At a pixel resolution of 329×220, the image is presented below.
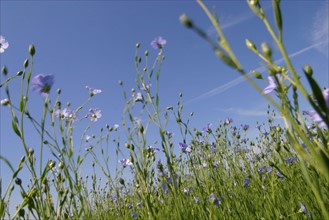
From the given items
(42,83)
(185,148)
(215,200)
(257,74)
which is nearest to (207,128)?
(185,148)

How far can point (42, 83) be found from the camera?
1.97 meters

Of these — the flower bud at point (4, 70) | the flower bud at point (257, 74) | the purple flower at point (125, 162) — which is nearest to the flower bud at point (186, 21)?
the flower bud at point (257, 74)

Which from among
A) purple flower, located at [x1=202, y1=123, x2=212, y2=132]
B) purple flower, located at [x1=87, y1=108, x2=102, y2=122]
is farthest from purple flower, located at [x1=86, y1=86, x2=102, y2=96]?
purple flower, located at [x1=202, y1=123, x2=212, y2=132]

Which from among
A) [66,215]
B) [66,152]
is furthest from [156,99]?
[66,215]

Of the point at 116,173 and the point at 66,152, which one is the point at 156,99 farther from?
the point at 116,173

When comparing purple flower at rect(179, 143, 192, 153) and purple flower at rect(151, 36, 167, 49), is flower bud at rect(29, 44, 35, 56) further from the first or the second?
purple flower at rect(179, 143, 192, 153)

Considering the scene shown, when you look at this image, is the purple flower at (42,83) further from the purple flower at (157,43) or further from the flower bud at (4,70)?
the purple flower at (157,43)

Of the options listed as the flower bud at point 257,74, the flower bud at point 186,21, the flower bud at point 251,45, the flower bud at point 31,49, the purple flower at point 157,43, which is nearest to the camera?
the flower bud at point 186,21

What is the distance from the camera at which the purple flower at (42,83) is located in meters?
1.94

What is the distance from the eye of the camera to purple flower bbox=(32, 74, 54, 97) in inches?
76.4

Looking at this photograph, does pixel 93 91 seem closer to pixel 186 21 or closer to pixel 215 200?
pixel 215 200

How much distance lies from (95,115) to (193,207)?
149 cm

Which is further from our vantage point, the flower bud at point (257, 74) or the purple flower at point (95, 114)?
the purple flower at point (95, 114)

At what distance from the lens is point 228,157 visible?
396 centimetres
